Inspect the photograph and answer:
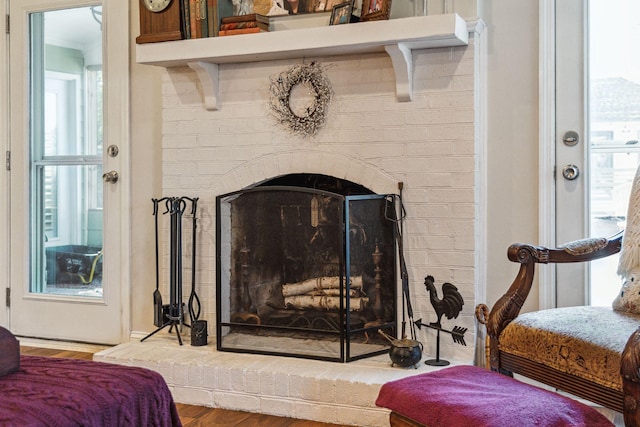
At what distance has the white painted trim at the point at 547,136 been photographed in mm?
2992

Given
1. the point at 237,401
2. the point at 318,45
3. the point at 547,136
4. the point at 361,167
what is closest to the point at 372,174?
the point at 361,167

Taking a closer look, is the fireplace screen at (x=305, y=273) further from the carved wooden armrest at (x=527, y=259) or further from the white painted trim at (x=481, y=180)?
the carved wooden armrest at (x=527, y=259)

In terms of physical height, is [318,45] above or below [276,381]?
above

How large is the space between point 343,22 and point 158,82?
1146 millimetres

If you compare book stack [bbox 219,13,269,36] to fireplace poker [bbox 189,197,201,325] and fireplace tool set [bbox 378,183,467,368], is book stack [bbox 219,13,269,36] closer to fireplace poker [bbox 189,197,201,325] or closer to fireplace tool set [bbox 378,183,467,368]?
fireplace poker [bbox 189,197,201,325]

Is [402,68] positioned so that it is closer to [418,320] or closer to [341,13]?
[341,13]

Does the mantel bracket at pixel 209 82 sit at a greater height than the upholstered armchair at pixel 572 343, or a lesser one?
greater

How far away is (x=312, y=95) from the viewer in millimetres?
3287

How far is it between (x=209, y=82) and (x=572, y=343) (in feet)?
6.75

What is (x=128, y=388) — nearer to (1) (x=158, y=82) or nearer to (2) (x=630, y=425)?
(2) (x=630, y=425)

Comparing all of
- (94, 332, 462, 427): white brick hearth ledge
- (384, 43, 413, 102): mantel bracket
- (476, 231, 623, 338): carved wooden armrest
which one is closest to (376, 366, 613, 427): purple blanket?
(476, 231, 623, 338): carved wooden armrest

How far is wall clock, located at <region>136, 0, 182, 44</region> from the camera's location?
334 cm

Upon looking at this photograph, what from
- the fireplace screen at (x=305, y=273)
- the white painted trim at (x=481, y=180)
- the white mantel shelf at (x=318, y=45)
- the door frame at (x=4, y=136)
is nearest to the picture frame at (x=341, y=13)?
the white mantel shelf at (x=318, y=45)

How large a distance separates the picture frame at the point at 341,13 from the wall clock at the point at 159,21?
2.42 feet
